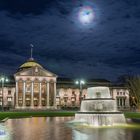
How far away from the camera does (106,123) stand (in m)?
28.3

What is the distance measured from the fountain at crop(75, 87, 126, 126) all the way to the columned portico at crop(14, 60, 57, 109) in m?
77.5

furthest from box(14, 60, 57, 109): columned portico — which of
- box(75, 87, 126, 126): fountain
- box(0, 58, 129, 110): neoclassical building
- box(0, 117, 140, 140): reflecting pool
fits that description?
box(0, 117, 140, 140): reflecting pool

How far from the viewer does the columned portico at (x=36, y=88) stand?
10894 centimetres

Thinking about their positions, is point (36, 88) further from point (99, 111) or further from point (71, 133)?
point (71, 133)

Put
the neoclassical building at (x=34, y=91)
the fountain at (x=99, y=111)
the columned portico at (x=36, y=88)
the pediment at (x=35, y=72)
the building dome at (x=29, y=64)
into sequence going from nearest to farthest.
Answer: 1. the fountain at (x=99, y=111)
2. the neoclassical building at (x=34, y=91)
3. the columned portico at (x=36, y=88)
4. the pediment at (x=35, y=72)
5. the building dome at (x=29, y=64)

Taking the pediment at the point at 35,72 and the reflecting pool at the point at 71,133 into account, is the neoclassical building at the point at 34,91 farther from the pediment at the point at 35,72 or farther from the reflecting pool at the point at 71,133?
the reflecting pool at the point at 71,133

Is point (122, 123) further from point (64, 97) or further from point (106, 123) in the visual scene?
point (64, 97)

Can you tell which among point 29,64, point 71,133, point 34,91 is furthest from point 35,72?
point 71,133

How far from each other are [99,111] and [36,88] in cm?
8258

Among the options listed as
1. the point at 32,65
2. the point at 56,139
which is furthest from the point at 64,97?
the point at 56,139

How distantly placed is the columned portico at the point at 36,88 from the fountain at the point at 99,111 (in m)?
77.5

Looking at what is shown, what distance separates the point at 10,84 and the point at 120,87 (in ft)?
Result: 132

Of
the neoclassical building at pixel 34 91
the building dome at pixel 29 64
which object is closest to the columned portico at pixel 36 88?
the neoclassical building at pixel 34 91

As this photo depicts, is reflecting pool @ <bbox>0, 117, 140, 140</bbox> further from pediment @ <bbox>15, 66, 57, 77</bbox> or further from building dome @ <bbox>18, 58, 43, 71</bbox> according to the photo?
building dome @ <bbox>18, 58, 43, 71</bbox>
